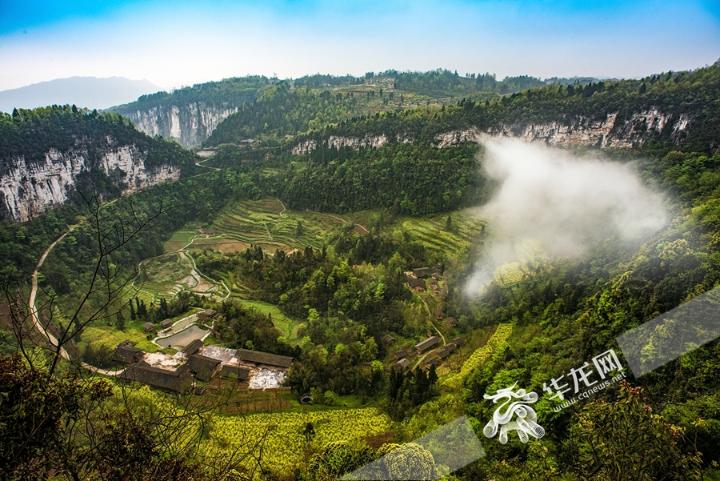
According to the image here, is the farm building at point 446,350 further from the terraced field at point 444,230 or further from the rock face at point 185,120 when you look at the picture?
the rock face at point 185,120

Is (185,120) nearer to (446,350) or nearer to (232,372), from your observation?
(232,372)

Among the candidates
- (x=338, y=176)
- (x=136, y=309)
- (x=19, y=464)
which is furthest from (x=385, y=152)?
(x=19, y=464)

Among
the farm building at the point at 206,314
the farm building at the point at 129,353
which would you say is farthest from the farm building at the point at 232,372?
the farm building at the point at 206,314

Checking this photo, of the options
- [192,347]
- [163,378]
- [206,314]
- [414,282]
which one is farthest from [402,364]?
[206,314]

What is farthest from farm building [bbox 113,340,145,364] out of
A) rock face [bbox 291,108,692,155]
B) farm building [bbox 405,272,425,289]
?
rock face [bbox 291,108,692,155]

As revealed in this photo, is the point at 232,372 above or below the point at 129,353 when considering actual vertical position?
below

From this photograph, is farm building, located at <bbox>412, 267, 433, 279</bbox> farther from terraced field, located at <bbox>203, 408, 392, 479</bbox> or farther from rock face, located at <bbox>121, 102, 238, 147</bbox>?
rock face, located at <bbox>121, 102, 238, 147</bbox>
